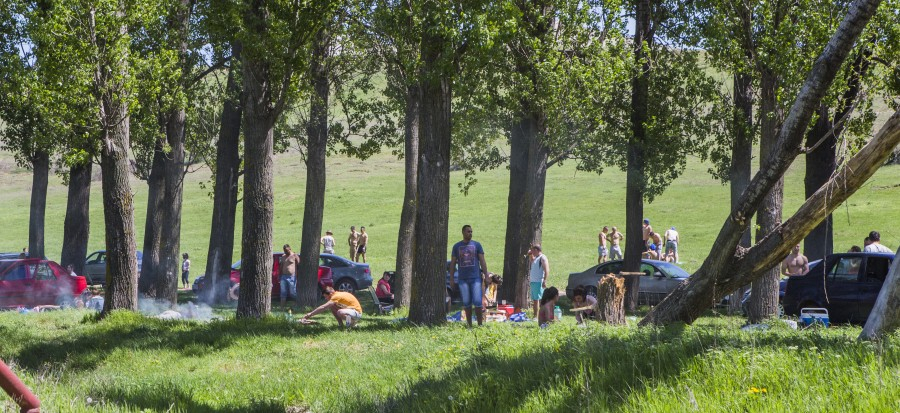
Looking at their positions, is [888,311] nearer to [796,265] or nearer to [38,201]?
[796,265]

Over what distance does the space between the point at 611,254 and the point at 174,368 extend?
84.7 ft

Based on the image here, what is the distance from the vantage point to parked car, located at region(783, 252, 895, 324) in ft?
55.0

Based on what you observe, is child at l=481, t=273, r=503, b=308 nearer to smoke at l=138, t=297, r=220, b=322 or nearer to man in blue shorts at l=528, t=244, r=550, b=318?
man in blue shorts at l=528, t=244, r=550, b=318

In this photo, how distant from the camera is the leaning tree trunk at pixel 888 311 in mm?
7371

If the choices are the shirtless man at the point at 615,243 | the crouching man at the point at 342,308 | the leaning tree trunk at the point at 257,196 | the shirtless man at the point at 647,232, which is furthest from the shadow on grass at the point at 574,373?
the shirtless man at the point at 615,243

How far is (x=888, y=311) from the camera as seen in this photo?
7426 mm

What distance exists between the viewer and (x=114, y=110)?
16578 mm

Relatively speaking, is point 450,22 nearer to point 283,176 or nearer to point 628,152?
point 628,152

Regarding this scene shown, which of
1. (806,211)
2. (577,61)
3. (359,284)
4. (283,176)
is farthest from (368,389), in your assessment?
(283,176)

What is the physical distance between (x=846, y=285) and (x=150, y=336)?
12.1m

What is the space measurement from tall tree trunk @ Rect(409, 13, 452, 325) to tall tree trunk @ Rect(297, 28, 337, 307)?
7.77 metres

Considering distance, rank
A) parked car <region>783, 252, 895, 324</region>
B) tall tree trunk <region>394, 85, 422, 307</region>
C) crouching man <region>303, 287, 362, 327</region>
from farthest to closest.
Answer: tall tree trunk <region>394, 85, 422, 307</region>
parked car <region>783, 252, 895, 324</region>
crouching man <region>303, 287, 362, 327</region>

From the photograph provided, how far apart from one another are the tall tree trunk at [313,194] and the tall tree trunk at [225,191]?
206 cm

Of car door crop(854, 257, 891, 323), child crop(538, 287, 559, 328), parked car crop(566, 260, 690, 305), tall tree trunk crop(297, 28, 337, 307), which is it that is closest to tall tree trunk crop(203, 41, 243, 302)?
tall tree trunk crop(297, 28, 337, 307)
